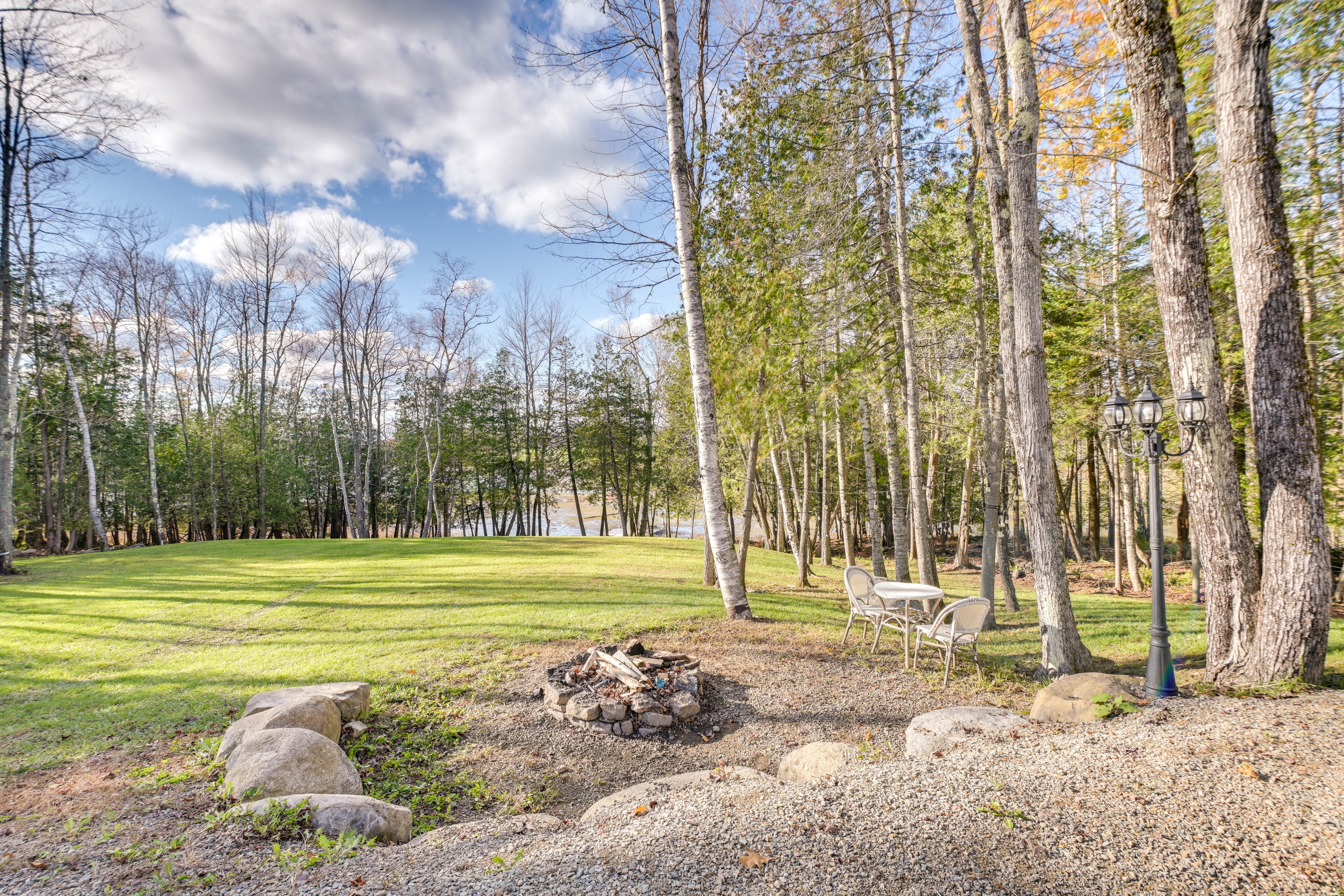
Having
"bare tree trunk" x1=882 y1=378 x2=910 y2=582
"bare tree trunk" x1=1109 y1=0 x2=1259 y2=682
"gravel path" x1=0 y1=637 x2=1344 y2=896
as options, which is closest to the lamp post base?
"bare tree trunk" x1=1109 y1=0 x2=1259 y2=682

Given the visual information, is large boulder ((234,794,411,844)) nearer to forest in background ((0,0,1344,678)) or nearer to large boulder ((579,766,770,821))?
large boulder ((579,766,770,821))

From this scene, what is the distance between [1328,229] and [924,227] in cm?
464

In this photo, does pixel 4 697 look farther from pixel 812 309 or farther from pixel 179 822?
pixel 812 309

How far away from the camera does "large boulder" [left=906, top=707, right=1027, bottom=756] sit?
3555 mm

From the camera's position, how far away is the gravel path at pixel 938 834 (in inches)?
83.1

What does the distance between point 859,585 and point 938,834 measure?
4540 millimetres

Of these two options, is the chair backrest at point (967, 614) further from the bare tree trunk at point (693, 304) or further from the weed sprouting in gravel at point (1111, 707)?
the bare tree trunk at point (693, 304)

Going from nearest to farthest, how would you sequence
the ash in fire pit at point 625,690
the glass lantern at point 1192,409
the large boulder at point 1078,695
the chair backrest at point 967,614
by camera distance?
the large boulder at point 1078,695, the glass lantern at point 1192,409, the ash in fire pit at point 625,690, the chair backrest at point 967,614

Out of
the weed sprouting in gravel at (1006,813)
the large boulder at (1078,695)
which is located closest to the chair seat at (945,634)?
the large boulder at (1078,695)

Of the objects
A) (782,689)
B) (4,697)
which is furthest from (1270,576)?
(4,697)

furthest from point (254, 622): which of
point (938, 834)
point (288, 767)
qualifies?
point (938, 834)

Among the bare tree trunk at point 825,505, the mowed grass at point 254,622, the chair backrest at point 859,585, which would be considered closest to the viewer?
the mowed grass at point 254,622

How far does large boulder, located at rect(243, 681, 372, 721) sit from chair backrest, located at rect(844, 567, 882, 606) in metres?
5.30

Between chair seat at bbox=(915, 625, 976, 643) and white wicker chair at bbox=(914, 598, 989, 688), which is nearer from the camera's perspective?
white wicker chair at bbox=(914, 598, 989, 688)
